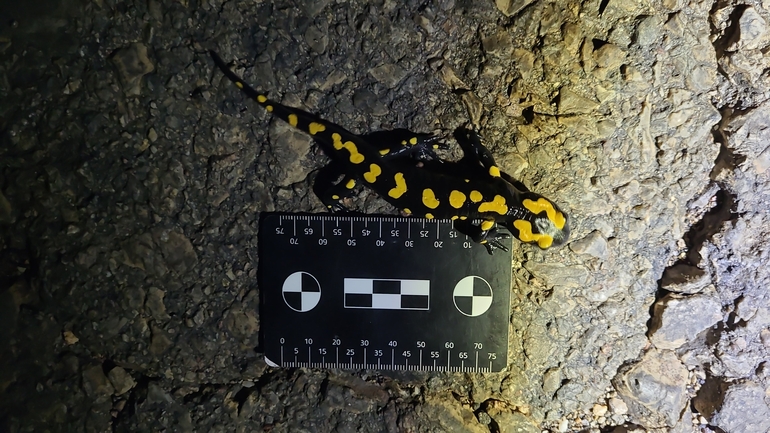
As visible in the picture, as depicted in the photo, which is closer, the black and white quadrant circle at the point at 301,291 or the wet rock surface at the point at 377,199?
the wet rock surface at the point at 377,199

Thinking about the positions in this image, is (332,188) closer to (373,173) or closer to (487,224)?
(373,173)

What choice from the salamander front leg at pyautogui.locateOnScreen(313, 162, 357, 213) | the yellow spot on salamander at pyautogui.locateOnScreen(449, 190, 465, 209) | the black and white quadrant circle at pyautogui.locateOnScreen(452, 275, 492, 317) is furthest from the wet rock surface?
the yellow spot on salamander at pyautogui.locateOnScreen(449, 190, 465, 209)

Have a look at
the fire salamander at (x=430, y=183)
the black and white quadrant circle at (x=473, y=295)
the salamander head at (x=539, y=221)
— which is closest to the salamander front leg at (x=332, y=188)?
the fire salamander at (x=430, y=183)

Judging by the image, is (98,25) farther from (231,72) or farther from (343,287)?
(343,287)

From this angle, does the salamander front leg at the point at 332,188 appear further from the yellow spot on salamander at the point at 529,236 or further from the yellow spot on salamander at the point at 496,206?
the yellow spot on salamander at the point at 529,236

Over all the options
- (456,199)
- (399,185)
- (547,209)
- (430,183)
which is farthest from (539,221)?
(399,185)

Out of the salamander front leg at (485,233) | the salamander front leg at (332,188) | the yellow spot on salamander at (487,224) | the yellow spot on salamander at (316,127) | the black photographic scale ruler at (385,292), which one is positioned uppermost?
the yellow spot on salamander at (316,127)
